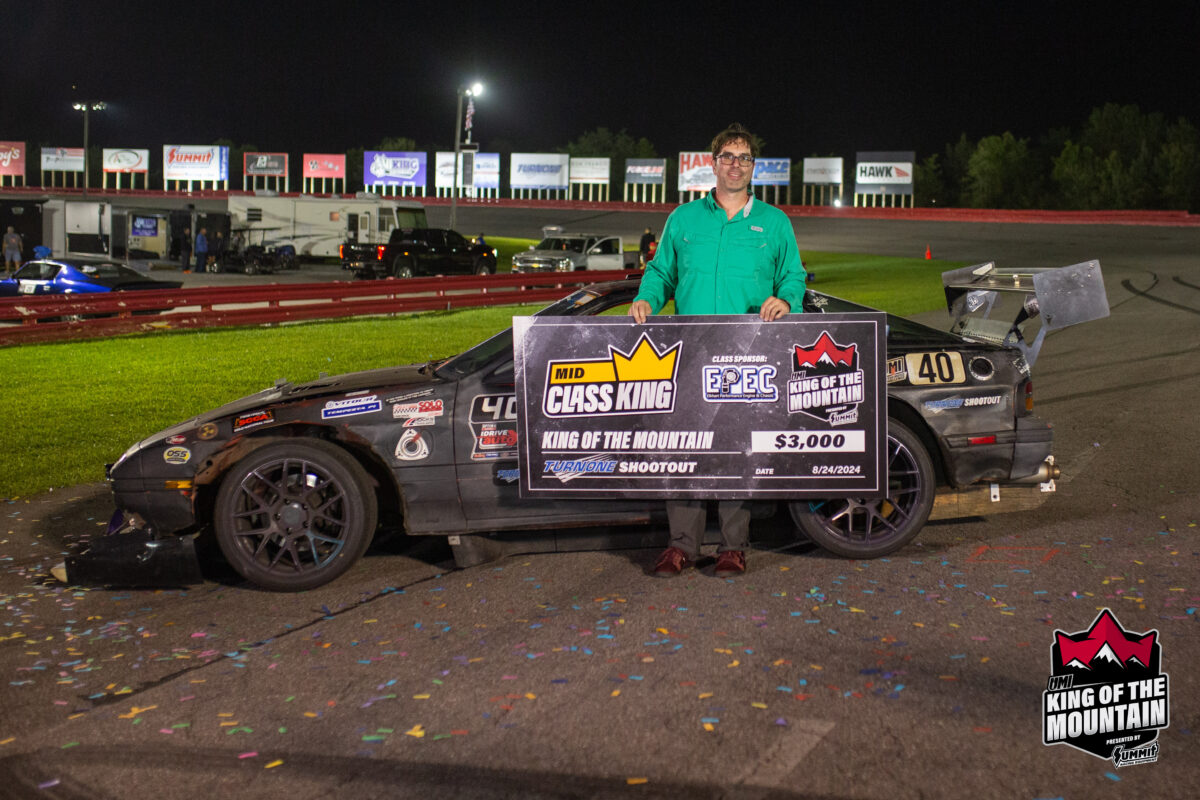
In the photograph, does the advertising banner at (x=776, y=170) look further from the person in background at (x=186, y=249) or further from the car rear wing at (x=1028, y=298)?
the car rear wing at (x=1028, y=298)

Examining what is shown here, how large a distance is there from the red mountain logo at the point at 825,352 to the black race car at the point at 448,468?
2.14 ft

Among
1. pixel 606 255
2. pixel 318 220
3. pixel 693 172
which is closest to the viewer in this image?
pixel 606 255

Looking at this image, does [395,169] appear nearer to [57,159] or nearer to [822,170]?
[822,170]

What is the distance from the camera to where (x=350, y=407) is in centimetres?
509

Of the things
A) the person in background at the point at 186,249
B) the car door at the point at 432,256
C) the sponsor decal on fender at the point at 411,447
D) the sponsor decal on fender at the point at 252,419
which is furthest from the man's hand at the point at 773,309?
the person in background at the point at 186,249

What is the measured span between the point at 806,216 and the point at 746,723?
60.7 m

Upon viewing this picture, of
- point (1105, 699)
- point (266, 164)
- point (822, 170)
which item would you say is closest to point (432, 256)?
point (1105, 699)

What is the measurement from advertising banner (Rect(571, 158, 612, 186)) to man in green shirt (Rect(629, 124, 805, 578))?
303 feet

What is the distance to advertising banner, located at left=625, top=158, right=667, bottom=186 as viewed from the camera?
9712 centimetres

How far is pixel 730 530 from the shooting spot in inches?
200

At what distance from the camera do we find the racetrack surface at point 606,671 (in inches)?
125

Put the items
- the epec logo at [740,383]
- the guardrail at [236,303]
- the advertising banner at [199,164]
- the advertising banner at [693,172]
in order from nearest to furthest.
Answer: the epec logo at [740,383]
the guardrail at [236,303]
the advertising banner at [693,172]
the advertising banner at [199,164]

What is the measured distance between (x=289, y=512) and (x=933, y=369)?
10.2ft

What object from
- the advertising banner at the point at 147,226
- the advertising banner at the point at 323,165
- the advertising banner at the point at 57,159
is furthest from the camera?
the advertising banner at the point at 57,159
